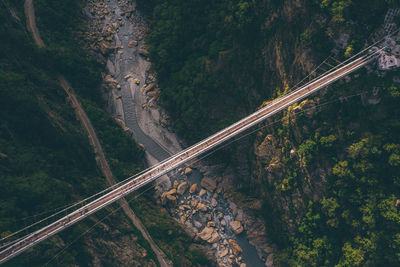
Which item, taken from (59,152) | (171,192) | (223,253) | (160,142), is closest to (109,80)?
(160,142)

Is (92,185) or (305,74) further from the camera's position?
(92,185)

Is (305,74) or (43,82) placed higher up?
(43,82)

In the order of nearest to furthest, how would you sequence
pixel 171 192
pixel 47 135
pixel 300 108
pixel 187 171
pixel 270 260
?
pixel 300 108, pixel 47 135, pixel 270 260, pixel 171 192, pixel 187 171

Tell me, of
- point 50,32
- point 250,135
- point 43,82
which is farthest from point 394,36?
point 50,32

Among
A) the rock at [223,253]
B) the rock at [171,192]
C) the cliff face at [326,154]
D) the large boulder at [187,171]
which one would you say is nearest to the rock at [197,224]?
the rock at [223,253]

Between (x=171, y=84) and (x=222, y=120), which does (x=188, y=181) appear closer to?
(x=222, y=120)

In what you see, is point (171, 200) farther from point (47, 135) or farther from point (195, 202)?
point (47, 135)

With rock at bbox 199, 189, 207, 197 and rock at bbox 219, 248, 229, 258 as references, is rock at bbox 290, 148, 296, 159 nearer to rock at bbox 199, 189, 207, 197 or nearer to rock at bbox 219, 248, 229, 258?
rock at bbox 199, 189, 207, 197
